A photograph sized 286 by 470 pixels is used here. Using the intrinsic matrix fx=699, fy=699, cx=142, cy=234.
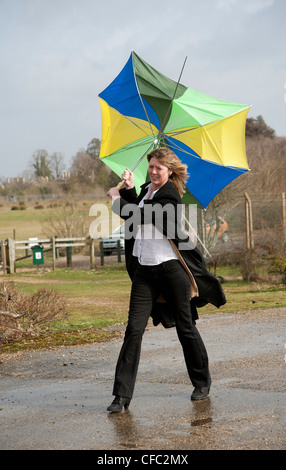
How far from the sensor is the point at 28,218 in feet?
197

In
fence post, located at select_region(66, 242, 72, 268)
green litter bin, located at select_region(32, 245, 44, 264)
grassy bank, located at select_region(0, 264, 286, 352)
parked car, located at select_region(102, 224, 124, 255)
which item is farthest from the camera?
parked car, located at select_region(102, 224, 124, 255)

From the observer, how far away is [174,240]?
5469 mm

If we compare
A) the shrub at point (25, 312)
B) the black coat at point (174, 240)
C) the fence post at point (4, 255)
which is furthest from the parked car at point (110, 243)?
the black coat at point (174, 240)

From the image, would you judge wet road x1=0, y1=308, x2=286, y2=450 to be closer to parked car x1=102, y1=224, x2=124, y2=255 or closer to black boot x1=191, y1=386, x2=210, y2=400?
black boot x1=191, y1=386, x2=210, y2=400

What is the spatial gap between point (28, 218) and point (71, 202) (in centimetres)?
2770

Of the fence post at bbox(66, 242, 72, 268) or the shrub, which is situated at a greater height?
the shrub

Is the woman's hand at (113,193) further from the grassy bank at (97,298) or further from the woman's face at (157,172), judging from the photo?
the grassy bank at (97,298)

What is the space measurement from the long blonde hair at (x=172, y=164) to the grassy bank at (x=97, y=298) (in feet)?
11.1

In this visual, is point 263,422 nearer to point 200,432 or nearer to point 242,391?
point 200,432

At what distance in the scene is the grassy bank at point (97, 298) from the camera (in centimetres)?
891

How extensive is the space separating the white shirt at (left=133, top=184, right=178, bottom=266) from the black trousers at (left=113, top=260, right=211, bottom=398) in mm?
46

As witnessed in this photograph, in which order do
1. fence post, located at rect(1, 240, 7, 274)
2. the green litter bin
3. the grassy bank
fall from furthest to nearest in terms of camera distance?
the green litter bin → fence post, located at rect(1, 240, 7, 274) → the grassy bank

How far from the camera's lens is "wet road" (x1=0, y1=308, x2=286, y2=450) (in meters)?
4.51

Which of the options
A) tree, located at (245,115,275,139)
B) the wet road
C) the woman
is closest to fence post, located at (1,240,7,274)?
the wet road
